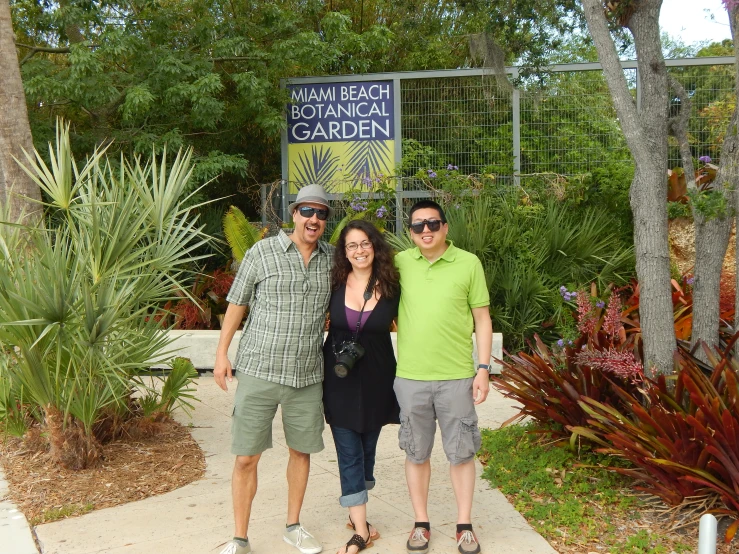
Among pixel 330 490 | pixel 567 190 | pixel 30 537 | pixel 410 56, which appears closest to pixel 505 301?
pixel 567 190

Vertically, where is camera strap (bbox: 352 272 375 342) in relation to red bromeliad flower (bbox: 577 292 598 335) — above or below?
above

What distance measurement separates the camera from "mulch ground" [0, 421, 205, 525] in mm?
4883

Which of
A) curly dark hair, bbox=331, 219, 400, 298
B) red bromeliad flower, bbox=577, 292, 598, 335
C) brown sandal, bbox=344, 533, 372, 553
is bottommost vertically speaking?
brown sandal, bbox=344, 533, 372, 553

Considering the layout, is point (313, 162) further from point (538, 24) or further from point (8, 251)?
point (8, 251)

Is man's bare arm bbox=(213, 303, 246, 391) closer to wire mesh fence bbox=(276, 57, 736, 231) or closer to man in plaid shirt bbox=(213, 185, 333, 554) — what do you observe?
man in plaid shirt bbox=(213, 185, 333, 554)

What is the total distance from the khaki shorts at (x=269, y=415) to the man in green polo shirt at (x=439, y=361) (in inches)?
17.6

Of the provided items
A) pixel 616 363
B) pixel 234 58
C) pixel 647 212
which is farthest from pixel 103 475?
pixel 234 58

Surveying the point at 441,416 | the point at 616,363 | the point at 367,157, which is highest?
the point at 367,157

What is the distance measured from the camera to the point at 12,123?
8.09 metres

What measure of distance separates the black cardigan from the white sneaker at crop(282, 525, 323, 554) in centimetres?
60

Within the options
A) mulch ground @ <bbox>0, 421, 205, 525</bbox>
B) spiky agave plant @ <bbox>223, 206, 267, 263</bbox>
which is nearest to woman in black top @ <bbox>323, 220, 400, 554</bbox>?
mulch ground @ <bbox>0, 421, 205, 525</bbox>

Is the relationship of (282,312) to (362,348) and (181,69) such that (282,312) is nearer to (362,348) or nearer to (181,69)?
(362,348)

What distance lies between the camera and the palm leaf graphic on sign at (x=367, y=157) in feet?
37.6

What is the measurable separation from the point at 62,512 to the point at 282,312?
191cm
